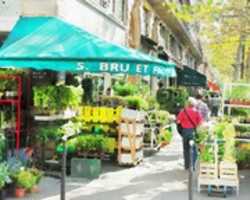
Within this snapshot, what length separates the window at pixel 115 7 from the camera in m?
20.3

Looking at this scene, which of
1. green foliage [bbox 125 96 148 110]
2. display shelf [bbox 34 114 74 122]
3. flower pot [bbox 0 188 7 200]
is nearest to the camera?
flower pot [bbox 0 188 7 200]

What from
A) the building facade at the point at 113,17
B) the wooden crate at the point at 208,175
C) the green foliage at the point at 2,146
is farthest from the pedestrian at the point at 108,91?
the green foliage at the point at 2,146

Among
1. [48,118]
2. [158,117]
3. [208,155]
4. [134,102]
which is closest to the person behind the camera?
[208,155]

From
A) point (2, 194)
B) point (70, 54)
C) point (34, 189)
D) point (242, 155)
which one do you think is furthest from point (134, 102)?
point (2, 194)

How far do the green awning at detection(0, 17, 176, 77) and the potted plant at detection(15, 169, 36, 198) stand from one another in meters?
2.09

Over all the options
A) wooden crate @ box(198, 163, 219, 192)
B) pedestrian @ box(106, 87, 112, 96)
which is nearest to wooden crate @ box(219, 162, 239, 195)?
wooden crate @ box(198, 163, 219, 192)

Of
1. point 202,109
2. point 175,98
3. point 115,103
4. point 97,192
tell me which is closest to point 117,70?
point 97,192

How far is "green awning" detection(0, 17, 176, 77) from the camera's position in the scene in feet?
40.0

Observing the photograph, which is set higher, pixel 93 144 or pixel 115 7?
pixel 115 7

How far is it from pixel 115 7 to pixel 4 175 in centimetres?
1244

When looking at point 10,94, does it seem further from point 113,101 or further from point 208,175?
point 208,175

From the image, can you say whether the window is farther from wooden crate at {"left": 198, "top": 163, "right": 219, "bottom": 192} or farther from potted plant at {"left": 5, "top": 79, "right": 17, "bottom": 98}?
wooden crate at {"left": 198, "top": 163, "right": 219, "bottom": 192}

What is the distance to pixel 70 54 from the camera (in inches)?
487

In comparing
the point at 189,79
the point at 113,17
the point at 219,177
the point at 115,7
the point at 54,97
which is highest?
Result: the point at 115,7
